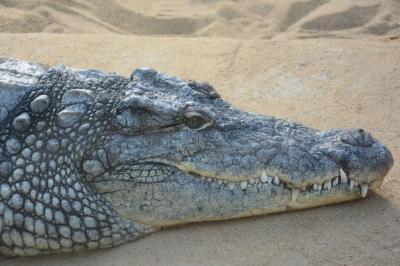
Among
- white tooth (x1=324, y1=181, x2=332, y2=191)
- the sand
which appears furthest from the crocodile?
the sand

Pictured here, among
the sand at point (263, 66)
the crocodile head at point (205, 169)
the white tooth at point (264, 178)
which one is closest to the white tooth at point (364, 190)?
the crocodile head at point (205, 169)

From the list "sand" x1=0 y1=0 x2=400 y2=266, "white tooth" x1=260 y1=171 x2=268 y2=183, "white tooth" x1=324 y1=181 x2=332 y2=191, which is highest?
"white tooth" x1=260 y1=171 x2=268 y2=183

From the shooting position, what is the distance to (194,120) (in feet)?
11.4

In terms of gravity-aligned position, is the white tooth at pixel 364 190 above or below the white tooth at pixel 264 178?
below

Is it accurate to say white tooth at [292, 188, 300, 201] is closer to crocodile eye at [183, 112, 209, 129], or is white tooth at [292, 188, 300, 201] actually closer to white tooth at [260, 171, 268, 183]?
white tooth at [260, 171, 268, 183]

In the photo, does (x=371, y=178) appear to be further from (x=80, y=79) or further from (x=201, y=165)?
(x=80, y=79)

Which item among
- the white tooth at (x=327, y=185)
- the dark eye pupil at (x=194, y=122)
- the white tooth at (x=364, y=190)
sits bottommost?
the white tooth at (x=364, y=190)

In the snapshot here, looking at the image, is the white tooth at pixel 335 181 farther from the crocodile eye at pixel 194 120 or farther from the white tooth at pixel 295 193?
the crocodile eye at pixel 194 120

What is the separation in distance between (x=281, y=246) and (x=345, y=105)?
2.01 m

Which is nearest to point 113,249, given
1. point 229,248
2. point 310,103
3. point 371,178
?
point 229,248

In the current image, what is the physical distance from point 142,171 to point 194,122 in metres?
0.42

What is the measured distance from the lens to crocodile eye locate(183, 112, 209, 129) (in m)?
3.47

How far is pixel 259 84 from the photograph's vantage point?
541cm

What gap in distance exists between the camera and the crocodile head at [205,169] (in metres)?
3.40
